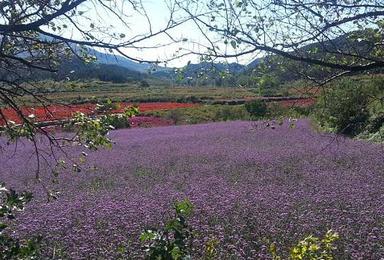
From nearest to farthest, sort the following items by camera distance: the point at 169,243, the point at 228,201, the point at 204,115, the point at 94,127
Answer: the point at 169,243
the point at 94,127
the point at 228,201
the point at 204,115

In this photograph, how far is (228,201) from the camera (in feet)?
19.7

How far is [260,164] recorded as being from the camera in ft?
31.6

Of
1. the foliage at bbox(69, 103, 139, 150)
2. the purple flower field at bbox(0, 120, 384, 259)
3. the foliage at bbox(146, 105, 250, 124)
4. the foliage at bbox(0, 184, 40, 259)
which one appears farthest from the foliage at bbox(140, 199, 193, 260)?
the foliage at bbox(146, 105, 250, 124)

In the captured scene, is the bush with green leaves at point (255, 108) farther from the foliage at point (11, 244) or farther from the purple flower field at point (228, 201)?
the foliage at point (11, 244)

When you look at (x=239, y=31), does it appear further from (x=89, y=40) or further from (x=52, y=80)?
(x=52, y=80)

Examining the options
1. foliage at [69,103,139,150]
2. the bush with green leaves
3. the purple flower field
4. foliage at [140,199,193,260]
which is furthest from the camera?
the bush with green leaves

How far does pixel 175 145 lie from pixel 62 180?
536 centimetres

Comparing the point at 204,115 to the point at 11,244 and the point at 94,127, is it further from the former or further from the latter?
the point at 11,244

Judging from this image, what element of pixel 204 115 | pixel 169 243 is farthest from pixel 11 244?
pixel 204 115

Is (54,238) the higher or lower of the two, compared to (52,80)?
lower

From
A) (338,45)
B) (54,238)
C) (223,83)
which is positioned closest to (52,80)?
(223,83)

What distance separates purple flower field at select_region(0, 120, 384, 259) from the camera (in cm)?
468

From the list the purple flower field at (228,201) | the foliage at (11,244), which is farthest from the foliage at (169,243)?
the foliage at (11,244)

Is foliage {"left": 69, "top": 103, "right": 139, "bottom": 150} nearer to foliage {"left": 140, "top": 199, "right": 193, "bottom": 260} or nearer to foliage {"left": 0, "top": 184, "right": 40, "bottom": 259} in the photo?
foliage {"left": 0, "top": 184, "right": 40, "bottom": 259}
